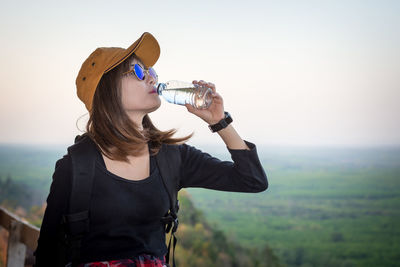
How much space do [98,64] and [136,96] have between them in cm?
16

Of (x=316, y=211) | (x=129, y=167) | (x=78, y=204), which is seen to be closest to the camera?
(x=78, y=204)

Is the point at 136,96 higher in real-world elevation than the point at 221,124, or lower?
higher

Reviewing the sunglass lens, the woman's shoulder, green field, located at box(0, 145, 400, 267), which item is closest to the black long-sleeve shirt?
the woman's shoulder

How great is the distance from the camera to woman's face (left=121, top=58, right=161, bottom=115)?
1.07 m

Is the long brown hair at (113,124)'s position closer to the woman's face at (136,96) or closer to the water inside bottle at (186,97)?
the woman's face at (136,96)

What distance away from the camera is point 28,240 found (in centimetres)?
148

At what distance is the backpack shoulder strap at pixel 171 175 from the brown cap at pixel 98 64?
0.99ft

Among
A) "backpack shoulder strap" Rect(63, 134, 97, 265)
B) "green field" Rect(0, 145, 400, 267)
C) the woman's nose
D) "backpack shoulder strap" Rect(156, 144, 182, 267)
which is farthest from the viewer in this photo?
"green field" Rect(0, 145, 400, 267)

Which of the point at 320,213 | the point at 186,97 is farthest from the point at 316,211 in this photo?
the point at 186,97

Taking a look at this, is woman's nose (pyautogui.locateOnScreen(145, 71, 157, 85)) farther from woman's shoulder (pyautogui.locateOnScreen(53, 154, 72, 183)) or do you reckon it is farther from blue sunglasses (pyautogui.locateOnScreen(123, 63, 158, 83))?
woman's shoulder (pyautogui.locateOnScreen(53, 154, 72, 183))

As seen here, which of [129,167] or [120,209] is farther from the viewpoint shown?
[129,167]

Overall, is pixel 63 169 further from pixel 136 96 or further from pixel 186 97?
pixel 186 97

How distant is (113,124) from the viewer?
1.05 metres

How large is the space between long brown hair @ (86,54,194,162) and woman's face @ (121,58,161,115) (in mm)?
18
